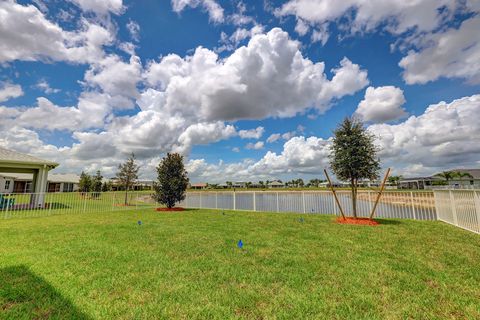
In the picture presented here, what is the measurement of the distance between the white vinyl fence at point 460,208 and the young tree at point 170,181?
45.6 feet

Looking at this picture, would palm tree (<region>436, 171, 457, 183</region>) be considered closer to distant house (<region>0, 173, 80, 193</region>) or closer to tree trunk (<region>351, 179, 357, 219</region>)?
tree trunk (<region>351, 179, 357, 219</region>)

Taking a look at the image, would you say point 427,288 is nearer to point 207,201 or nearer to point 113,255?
point 113,255

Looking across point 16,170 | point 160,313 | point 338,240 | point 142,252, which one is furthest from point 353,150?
point 16,170

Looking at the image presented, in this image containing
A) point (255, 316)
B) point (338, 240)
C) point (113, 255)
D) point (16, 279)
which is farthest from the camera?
point (338, 240)

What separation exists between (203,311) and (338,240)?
4524 millimetres

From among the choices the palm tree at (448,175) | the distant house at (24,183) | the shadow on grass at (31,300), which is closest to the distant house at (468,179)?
the palm tree at (448,175)

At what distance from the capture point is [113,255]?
4730 mm

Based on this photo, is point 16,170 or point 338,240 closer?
point 338,240

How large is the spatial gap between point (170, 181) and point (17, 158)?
1124cm

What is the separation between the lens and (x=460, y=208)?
7.63 m

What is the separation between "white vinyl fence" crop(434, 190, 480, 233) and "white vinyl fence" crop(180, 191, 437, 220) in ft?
1.62

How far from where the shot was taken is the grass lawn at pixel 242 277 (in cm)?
262

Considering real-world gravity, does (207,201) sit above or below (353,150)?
below

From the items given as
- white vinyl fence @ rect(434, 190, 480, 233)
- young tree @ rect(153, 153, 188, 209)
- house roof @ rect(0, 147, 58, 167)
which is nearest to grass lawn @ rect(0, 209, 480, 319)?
white vinyl fence @ rect(434, 190, 480, 233)
